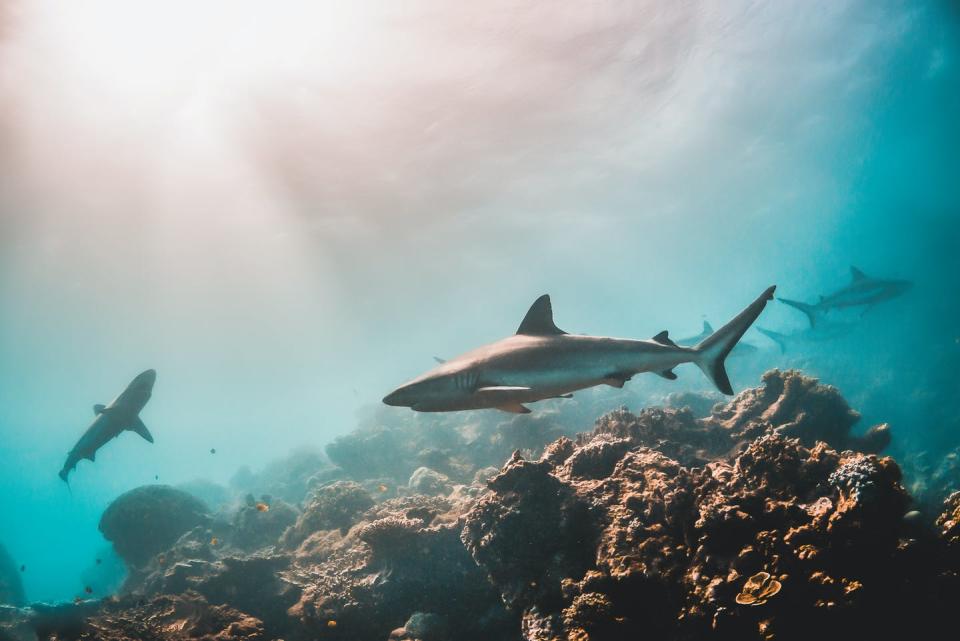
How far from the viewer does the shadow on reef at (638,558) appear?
272 cm

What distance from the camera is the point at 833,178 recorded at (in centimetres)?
5212

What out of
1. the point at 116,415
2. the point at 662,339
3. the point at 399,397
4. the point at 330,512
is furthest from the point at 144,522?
the point at 662,339

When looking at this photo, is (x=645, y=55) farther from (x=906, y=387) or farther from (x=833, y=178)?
(x=833, y=178)

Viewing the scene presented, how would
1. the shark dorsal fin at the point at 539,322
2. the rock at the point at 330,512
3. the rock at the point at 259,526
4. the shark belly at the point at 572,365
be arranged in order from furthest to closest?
the rock at the point at 259,526
the rock at the point at 330,512
the shark dorsal fin at the point at 539,322
the shark belly at the point at 572,365

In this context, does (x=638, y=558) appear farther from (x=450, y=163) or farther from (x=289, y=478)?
(x=289, y=478)

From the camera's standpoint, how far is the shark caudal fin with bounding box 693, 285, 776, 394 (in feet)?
15.0

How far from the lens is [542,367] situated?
14.9 ft

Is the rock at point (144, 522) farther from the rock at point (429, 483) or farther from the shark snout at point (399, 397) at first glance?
the shark snout at point (399, 397)

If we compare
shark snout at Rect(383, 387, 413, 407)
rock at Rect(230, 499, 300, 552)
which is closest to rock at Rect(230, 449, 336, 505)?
rock at Rect(230, 499, 300, 552)

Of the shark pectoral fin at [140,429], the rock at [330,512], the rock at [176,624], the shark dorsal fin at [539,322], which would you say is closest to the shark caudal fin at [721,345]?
the shark dorsal fin at [539,322]

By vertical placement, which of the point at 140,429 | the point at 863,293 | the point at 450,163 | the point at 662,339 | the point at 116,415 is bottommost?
the point at 662,339

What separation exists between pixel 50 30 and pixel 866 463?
2456 cm

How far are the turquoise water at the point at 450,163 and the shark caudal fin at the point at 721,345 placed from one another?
56.2 feet

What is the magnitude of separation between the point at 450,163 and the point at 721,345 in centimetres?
2389
